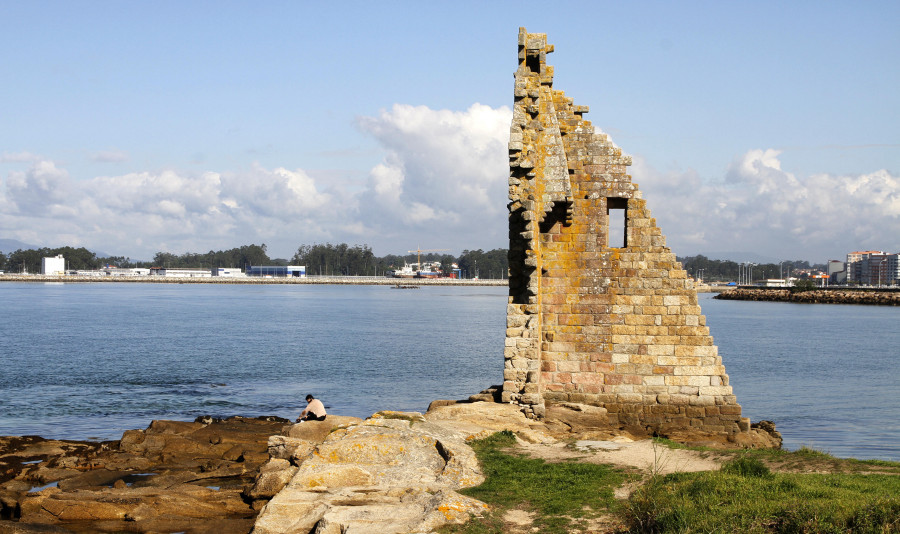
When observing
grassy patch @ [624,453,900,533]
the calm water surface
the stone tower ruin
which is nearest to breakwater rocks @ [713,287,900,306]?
the calm water surface

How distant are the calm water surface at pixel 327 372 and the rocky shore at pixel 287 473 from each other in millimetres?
5007

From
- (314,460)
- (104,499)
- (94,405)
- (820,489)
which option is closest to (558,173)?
(314,460)

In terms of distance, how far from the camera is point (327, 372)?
37.1m

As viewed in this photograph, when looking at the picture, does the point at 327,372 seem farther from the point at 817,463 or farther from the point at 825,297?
the point at 825,297

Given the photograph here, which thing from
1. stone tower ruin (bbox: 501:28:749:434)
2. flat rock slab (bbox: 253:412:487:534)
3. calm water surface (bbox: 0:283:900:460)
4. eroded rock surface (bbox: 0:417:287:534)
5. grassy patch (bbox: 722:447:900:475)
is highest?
stone tower ruin (bbox: 501:28:749:434)

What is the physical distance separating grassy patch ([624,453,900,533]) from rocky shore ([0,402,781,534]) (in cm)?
205

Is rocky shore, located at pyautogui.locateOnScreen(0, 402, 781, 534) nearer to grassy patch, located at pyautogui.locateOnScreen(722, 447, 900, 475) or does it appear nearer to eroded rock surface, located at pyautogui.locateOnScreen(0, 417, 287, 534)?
eroded rock surface, located at pyautogui.locateOnScreen(0, 417, 287, 534)

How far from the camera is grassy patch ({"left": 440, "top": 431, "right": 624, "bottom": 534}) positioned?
948cm

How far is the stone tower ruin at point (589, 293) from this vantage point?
16203 millimetres

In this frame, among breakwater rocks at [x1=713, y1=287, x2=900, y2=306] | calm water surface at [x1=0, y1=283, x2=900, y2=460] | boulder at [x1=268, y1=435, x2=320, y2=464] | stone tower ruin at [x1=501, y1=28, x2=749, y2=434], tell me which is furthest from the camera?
breakwater rocks at [x1=713, y1=287, x2=900, y2=306]

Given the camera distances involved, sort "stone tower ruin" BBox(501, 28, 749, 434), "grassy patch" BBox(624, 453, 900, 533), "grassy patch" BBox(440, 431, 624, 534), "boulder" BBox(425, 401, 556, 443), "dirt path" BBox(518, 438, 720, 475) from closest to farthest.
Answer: "grassy patch" BBox(624, 453, 900, 533), "grassy patch" BBox(440, 431, 624, 534), "dirt path" BBox(518, 438, 720, 475), "boulder" BBox(425, 401, 556, 443), "stone tower ruin" BBox(501, 28, 749, 434)

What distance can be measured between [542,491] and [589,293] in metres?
6.80

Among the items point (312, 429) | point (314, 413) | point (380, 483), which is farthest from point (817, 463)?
point (314, 413)

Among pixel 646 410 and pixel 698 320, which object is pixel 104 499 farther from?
pixel 698 320
